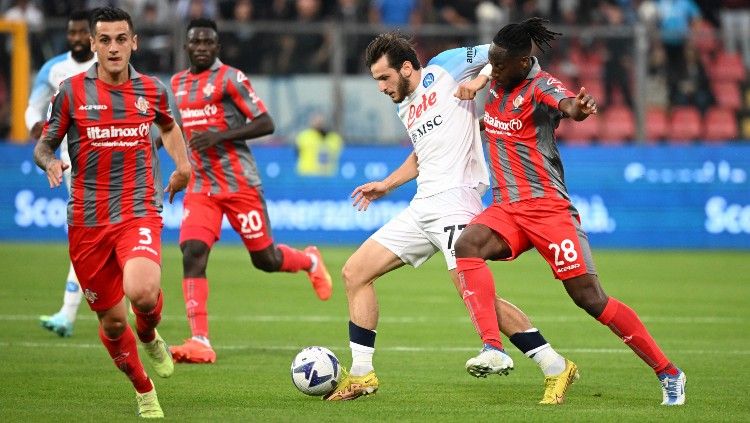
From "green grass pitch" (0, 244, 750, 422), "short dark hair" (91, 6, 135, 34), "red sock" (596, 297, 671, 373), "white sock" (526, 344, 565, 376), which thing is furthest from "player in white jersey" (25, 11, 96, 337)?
"red sock" (596, 297, 671, 373)

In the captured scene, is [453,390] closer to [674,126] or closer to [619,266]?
[619,266]

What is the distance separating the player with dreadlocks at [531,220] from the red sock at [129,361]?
2.03 m

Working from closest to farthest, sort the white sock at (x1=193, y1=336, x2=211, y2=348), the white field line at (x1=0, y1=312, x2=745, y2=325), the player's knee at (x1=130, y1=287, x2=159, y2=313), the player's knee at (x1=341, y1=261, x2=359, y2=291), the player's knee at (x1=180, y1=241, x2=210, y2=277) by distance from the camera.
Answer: the player's knee at (x1=130, y1=287, x2=159, y2=313), the player's knee at (x1=341, y1=261, x2=359, y2=291), the white sock at (x1=193, y1=336, x2=211, y2=348), the player's knee at (x1=180, y1=241, x2=210, y2=277), the white field line at (x1=0, y1=312, x2=745, y2=325)

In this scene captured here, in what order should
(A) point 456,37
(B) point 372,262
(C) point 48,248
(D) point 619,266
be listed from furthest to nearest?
(A) point 456,37
(C) point 48,248
(D) point 619,266
(B) point 372,262

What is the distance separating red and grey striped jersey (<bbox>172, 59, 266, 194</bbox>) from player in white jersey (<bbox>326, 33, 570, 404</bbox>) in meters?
2.43

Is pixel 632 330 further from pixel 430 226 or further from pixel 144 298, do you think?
pixel 144 298

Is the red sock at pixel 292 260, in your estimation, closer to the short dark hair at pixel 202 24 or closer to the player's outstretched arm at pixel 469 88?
the short dark hair at pixel 202 24

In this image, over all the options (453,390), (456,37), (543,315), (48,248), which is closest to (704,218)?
(456,37)

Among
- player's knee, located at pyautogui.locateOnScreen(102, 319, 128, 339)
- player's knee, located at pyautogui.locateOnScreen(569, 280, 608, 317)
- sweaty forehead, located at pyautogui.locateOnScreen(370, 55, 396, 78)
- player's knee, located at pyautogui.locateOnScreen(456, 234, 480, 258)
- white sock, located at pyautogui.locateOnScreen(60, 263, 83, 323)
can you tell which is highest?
sweaty forehead, located at pyautogui.locateOnScreen(370, 55, 396, 78)

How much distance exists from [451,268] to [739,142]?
1450cm

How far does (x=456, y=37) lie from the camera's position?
71.5ft

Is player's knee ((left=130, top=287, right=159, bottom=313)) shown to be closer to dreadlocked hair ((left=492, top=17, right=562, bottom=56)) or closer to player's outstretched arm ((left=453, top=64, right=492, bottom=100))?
player's outstretched arm ((left=453, top=64, right=492, bottom=100))

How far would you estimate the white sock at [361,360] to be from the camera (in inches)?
338

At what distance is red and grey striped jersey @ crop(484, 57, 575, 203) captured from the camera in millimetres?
8328
